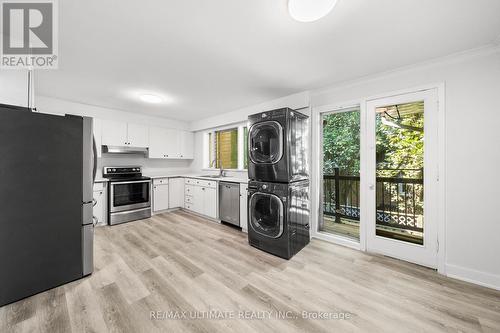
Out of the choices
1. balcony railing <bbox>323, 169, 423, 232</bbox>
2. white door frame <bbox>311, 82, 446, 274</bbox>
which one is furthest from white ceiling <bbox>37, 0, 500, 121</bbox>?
balcony railing <bbox>323, 169, 423, 232</bbox>

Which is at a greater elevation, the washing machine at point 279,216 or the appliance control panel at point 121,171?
the appliance control panel at point 121,171

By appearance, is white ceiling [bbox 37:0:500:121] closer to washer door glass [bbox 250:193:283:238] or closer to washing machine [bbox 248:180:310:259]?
washing machine [bbox 248:180:310:259]

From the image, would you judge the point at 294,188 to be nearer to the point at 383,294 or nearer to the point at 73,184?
the point at 383,294

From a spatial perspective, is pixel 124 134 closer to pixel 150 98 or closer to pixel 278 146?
pixel 150 98

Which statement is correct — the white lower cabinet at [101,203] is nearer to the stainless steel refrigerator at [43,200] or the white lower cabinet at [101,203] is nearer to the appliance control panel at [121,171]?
the appliance control panel at [121,171]

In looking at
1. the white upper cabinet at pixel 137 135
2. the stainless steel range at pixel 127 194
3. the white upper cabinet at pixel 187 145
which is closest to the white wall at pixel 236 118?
the white upper cabinet at pixel 187 145

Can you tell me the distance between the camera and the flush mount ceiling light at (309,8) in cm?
122

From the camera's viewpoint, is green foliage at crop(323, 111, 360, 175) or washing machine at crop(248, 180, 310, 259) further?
green foliage at crop(323, 111, 360, 175)

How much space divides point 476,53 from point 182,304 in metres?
3.87

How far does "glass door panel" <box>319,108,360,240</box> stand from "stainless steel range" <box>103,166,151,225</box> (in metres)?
3.79

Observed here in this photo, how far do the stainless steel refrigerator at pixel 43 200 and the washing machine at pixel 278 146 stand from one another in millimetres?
1976

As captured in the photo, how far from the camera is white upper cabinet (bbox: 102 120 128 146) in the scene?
13.0ft

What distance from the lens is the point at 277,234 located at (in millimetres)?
2529

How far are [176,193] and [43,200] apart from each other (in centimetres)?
306
